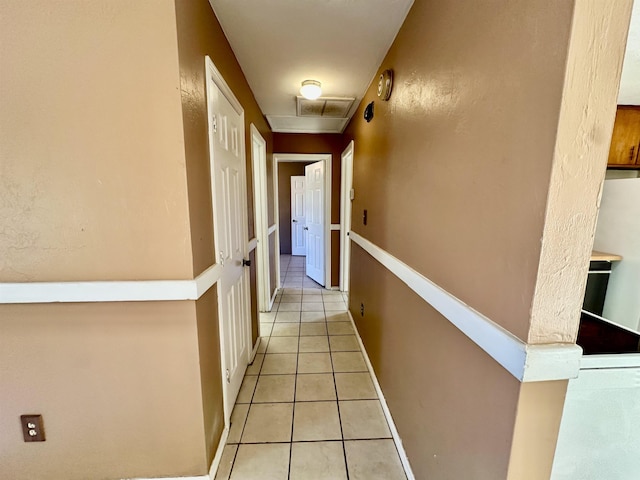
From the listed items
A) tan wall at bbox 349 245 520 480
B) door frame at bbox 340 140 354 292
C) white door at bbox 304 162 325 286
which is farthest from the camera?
white door at bbox 304 162 325 286

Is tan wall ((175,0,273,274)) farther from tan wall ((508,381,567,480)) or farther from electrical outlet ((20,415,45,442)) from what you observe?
tan wall ((508,381,567,480))

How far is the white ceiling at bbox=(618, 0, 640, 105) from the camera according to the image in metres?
1.09

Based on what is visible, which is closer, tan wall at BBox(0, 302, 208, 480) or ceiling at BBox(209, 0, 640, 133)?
tan wall at BBox(0, 302, 208, 480)

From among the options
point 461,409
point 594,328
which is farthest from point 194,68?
point 594,328

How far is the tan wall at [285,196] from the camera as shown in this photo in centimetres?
621

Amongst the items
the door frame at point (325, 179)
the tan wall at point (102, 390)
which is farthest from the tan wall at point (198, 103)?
the door frame at point (325, 179)

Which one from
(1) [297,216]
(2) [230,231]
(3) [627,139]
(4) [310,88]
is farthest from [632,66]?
(1) [297,216]

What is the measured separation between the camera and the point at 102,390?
118 centimetres

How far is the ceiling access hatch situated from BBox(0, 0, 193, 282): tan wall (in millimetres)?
1691

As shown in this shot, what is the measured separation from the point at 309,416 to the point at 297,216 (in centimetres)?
477

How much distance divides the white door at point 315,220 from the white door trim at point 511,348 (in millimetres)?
3096

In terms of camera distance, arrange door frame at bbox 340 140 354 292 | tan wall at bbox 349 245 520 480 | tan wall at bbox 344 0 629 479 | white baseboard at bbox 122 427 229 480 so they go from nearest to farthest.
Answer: tan wall at bbox 344 0 629 479 → tan wall at bbox 349 245 520 480 → white baseboard at bbox 122 427 229 480 → door frame at bbox 340 140 354 292

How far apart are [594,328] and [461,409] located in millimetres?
547

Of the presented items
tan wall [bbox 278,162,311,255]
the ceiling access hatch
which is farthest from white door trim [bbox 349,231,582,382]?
tan wall [bbox 278,162,311,255]
